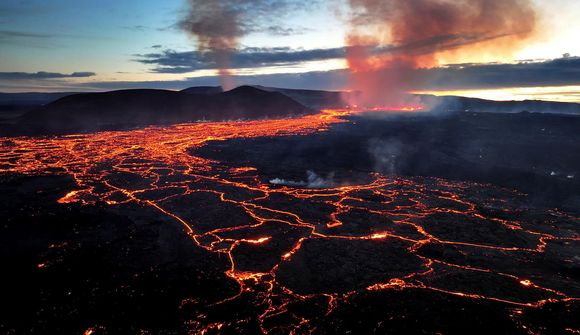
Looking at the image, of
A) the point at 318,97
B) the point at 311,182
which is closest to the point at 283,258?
the point at 311,182

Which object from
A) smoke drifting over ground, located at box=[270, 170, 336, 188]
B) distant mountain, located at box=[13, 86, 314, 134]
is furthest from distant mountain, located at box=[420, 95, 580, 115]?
smoke drifting over ground, located at box=[270, 170, 336, 188]

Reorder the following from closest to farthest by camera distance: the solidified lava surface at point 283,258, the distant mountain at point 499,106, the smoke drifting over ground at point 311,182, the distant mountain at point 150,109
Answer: the solidified lava surface at point 283,258
the smoke drifting over ground at point 311,182
the distant mountain at point 150,109
the distant mountain at point 499,106

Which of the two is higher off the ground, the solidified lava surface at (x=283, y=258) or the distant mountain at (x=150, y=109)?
the distant mountain at (x=150, y=109)

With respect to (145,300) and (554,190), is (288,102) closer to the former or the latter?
(554,190)

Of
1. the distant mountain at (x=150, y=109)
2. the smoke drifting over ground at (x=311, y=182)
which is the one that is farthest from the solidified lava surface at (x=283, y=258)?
the distant mountain at (x=150, y=109)

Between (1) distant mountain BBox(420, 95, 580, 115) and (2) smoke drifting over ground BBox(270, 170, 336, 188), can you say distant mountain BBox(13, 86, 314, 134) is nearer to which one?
(2) smoke drifting over ground BBox(270, 170, 336, 188)

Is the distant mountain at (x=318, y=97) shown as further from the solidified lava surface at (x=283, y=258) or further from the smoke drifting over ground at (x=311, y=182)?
the solidified lava surface at (x=283, y=258)
